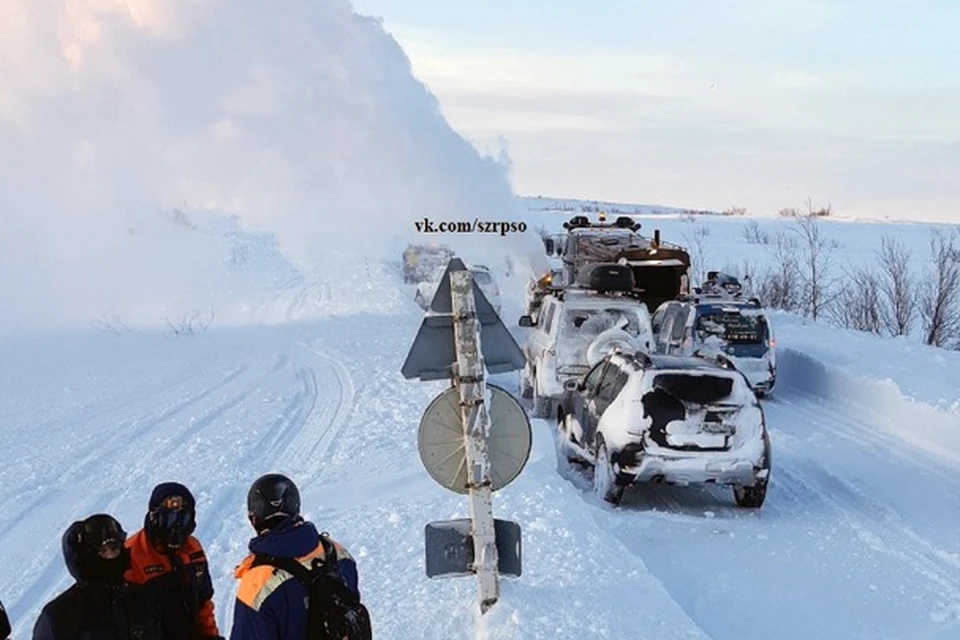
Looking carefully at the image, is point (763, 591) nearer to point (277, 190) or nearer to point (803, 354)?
point (803, 354)

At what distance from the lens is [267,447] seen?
1253cm

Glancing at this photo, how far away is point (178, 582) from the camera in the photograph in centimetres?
454

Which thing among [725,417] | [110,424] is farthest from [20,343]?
[725,417]

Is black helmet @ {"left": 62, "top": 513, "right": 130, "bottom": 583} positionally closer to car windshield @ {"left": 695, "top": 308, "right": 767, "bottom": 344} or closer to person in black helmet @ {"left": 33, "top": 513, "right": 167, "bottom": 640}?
person in black helmet @ {"left": 33, "top": 513, "right": 167, "bottom": 640}

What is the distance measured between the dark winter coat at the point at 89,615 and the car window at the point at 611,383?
734 cm

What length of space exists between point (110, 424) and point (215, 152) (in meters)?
10.2

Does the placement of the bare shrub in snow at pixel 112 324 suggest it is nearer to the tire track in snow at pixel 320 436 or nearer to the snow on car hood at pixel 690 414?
the tire track in snow at pixel 320 436

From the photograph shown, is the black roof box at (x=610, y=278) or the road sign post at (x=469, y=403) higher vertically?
the road sign post at (x=469, y=403)

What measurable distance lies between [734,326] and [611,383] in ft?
21.9

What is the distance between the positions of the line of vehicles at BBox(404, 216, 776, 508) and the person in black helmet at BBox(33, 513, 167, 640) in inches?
273

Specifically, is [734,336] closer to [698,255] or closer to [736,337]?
[736,337]

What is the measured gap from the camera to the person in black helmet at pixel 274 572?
3791mm

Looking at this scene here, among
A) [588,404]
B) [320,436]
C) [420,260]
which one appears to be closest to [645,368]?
[588,404]

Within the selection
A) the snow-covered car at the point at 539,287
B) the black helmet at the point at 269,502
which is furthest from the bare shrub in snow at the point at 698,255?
the black helmet at the point at 269,502
